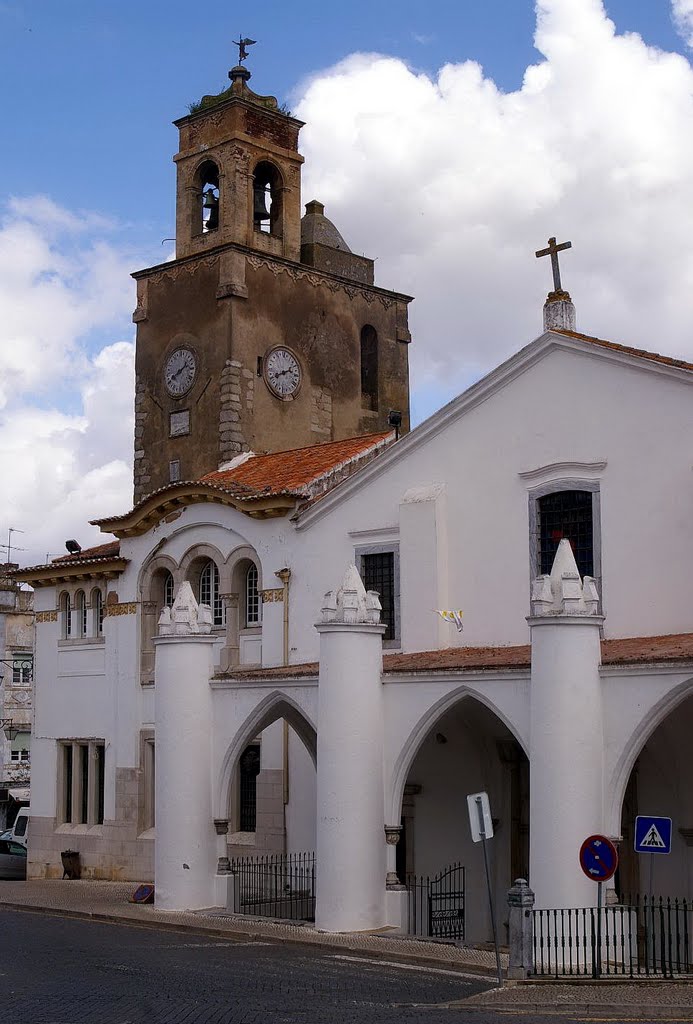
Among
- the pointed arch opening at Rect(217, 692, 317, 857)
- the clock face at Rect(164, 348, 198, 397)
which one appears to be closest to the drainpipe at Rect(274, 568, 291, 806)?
the pointed arch opening at Rect(217, 692, 317, 857)

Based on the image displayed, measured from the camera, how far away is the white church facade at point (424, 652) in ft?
63.4

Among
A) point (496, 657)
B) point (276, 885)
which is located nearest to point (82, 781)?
point (276, 885)

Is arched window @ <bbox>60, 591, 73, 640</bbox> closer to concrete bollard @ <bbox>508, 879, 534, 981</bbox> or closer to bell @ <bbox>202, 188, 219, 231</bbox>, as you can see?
bell @ <bbox>202, 188, 219, 231</bbox>

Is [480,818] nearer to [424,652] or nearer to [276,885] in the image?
[424,652]

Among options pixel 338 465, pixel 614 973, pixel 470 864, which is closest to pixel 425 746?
pixel 470 864

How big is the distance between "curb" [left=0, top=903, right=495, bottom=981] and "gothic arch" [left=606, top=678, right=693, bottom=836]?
111 inches

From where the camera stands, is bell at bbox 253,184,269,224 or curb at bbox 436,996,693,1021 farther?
bell at bbox 253,184,269,224

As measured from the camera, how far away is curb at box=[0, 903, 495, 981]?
18094 millimetres

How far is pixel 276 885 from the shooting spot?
83.9 ft

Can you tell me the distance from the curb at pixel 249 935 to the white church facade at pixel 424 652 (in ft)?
3.52

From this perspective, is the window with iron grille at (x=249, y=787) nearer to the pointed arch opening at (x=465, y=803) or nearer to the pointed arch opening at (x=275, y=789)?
the pointed arch opening at (x=275, y=789)

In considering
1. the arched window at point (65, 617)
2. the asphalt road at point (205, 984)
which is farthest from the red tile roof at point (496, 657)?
the arched window at point (65, 617)

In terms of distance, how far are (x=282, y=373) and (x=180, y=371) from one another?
8.67 feet

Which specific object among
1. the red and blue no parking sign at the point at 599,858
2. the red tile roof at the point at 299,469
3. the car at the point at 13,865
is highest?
the red tile roof at the point at 299,469
